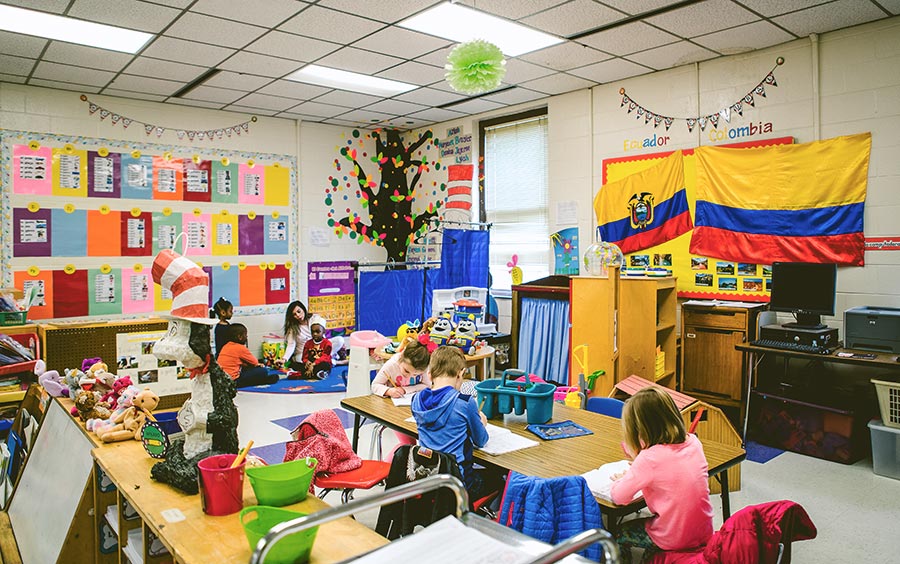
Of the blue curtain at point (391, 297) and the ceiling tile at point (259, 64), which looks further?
the blue curtain at point (391, 297)

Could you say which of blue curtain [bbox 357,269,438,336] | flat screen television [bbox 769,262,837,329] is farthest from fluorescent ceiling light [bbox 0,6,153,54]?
flat screen television [bbox 769,262,837,329]

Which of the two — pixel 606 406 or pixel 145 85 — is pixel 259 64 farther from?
pixel 606 406

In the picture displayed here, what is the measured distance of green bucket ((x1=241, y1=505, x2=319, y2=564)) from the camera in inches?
55.1

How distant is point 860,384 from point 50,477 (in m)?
5.27

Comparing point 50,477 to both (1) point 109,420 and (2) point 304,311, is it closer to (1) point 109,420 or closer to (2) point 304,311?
(1) point 109,420

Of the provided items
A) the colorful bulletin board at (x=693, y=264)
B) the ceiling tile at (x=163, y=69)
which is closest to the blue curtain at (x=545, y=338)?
the colorful bulletin board at (x=693, y=264)

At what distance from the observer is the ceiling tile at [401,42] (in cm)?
468

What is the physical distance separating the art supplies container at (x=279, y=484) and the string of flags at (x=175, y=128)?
618 cm

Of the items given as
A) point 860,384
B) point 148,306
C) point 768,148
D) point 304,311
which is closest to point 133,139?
point 148,306

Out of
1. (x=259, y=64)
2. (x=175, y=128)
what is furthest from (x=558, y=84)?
(x=175, y=128)

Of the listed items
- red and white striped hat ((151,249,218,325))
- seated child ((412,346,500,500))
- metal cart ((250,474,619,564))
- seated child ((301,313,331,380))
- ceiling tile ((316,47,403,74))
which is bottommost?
seated child ((301,313,331,380))

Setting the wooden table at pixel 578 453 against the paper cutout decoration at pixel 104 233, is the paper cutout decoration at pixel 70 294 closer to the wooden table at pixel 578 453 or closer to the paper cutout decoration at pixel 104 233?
the paper cutout decoration at pixel 104 233

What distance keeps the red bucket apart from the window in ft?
17.8

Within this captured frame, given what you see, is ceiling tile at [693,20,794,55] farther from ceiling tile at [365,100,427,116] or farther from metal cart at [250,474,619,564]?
metal cart at [250,474,619,564]
